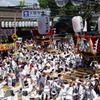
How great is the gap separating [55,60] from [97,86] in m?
6.32

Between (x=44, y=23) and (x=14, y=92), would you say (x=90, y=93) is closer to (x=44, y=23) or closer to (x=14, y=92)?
(x=14, y=92)

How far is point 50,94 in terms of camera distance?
10562 mm

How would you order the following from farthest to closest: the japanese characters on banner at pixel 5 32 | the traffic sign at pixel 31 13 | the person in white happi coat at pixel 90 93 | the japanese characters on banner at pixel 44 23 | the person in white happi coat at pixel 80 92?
the japanese characters on banner at pixel 5 32 → the traffic sign at pixel 31 13 → the japanese characters on banner at pixel 44 23 → the person in white happi coat at pixel 80 92 → the person in white happi coat at pixel 90 93

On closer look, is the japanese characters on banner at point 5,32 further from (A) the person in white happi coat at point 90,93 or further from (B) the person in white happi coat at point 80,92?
(A) the person in white happi coat at point 90,93

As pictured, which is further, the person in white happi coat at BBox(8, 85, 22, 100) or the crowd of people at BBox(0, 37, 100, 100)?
the person in white happi coat at BBox(8, 85, 22, 100)

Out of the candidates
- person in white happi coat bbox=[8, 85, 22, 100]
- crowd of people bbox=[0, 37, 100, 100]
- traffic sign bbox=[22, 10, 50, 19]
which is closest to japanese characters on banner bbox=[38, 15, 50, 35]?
traffic sign bbox=[22, 10, 50, 19]

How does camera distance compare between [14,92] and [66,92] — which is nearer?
[66,92]

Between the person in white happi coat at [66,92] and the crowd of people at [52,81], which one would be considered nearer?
the person in white happi coat at [66,92]

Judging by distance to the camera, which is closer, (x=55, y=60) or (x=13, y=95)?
(x=13, y=95)

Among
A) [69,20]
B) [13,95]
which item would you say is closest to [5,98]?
[13,95]

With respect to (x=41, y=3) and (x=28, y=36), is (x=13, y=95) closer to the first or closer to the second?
(x=28, y=36)

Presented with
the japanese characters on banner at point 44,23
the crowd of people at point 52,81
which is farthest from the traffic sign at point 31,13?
the crowd of people at point 52,81

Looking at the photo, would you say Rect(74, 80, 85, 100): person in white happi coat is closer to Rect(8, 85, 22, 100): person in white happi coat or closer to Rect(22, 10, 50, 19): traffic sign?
Rect(8, 85, 22, 100): person in white happi coat

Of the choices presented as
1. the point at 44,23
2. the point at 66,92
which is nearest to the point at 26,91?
the point at 66,92
